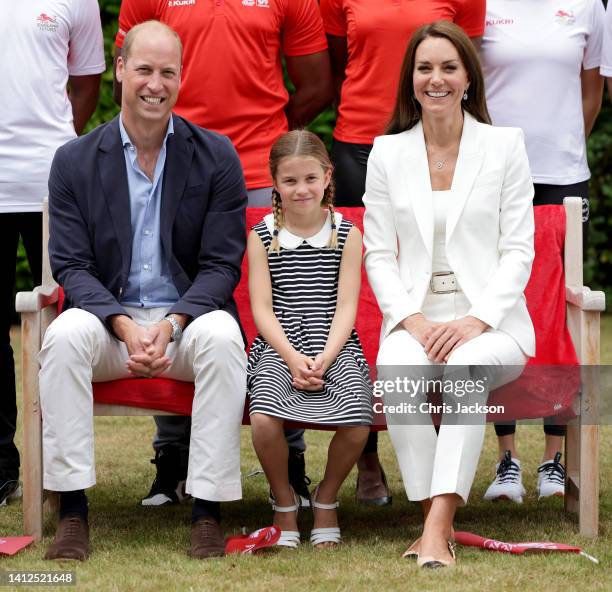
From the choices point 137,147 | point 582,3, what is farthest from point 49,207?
point 582,3

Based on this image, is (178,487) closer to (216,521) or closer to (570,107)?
(216,521)

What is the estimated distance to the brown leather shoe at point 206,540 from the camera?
13.9 feet

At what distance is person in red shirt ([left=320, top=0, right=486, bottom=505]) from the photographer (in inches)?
203

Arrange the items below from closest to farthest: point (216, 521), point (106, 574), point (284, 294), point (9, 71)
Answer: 1. point (106, 574)
2. point (216, 521)
3. point (284, 294)
4. point (9, 71)

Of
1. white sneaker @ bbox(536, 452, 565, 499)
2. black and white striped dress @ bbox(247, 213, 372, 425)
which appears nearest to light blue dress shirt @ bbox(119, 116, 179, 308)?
black and white striped dress @ bbox(247, 213, 372, 425)

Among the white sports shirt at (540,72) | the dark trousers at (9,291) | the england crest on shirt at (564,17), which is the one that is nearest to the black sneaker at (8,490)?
the dark trousers at (9,291)

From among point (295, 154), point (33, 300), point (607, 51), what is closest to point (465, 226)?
point (295, 154)

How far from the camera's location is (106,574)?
4.02m

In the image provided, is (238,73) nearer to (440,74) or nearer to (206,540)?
(440,74)

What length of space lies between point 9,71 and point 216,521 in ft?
6.53

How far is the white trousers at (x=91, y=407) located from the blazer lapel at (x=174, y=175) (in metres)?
0.45

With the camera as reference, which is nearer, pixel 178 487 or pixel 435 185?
pixel 435 185

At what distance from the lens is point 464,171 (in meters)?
4.65

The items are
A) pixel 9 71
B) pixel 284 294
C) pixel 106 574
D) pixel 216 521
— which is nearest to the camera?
pixel 106 574
